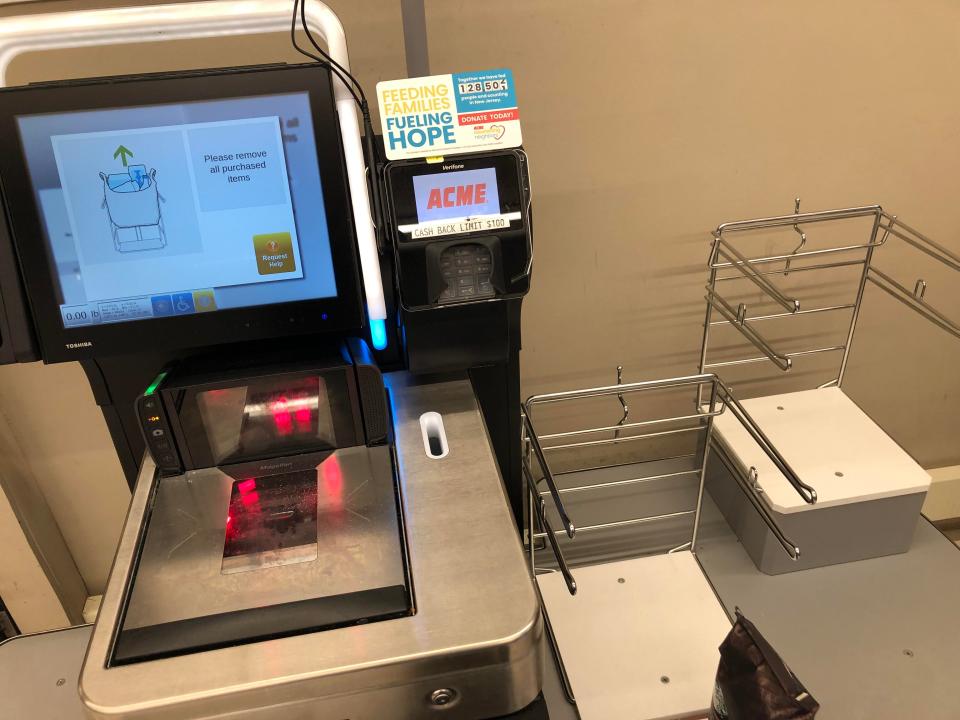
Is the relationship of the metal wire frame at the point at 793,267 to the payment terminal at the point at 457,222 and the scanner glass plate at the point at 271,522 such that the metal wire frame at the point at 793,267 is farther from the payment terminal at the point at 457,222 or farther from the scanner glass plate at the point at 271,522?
the scanner glass plate at the point at 271,522

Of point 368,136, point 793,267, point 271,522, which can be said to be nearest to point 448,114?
point 368,136

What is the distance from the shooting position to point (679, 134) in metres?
1.56

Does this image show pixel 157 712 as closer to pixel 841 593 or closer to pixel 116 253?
pixel 116 253

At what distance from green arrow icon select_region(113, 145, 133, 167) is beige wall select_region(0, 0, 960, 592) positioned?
51 centimetres

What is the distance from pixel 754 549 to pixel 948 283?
3.00 ft

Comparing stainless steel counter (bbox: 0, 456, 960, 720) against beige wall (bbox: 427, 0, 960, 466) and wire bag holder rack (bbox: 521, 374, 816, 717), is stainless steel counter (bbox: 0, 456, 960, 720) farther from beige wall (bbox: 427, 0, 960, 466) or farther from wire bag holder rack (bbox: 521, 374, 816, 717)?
beige wall (bbox: 427, 0, 960, 466)

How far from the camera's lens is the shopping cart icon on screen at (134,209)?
933mm

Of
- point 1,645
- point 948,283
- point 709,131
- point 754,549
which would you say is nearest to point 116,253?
point 1,645

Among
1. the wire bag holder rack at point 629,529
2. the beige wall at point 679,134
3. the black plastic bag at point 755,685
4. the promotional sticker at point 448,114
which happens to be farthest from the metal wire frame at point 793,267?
the promotional sticker at point 448,114

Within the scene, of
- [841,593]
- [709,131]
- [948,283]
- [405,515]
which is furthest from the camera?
[948,283]

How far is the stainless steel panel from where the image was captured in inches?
29.7

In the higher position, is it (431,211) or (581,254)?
(431,211)

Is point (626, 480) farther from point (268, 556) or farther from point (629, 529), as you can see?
point (268, 556)

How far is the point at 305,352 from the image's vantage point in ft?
→ 3.55
